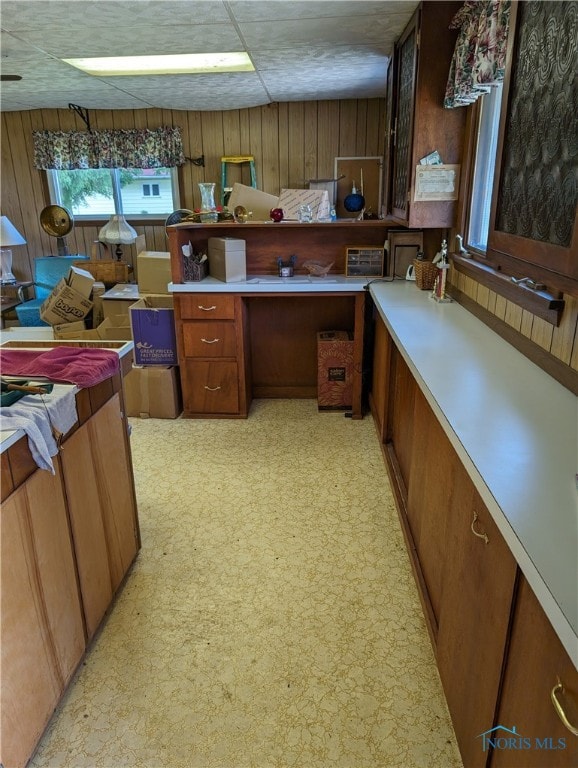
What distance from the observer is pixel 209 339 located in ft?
11.3

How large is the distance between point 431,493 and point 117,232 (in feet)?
14.9

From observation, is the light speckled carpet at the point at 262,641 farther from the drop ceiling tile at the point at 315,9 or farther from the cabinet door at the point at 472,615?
the drop ceiling tile at the point at 315,9

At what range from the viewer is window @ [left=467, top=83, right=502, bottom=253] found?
2.41 meters

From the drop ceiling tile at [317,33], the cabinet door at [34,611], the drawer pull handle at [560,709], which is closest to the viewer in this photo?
the drawer pull handle at [560,709]

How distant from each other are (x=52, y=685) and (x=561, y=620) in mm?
1375

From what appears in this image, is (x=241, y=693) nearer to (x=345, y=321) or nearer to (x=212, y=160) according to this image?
(x=345, y=321)

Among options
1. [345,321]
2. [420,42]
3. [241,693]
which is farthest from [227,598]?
[420,42]

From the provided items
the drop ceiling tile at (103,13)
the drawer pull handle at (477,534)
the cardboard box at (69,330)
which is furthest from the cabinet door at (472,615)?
the cardboard box at (69,330)

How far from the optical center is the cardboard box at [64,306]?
4113 mm

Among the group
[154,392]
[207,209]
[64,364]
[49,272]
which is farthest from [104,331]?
[64,364]

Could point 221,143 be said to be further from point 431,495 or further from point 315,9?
point 431,495

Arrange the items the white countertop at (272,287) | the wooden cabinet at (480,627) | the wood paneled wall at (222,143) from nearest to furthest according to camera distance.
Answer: the wooden cabinet at (480,627) → the white countertop at (272,287) → the wood paneled wall at (222,143)

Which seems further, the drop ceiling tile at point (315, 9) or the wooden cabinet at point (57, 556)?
the drop ceiling tile at point (315, 9)

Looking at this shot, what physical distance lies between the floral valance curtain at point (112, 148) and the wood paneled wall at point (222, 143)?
0.11 m
